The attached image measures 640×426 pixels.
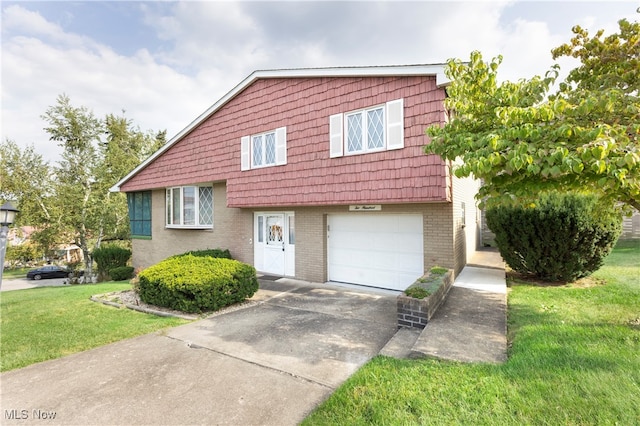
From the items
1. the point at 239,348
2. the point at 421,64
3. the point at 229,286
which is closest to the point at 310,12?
the point at 421,64

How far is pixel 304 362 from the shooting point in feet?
13.6

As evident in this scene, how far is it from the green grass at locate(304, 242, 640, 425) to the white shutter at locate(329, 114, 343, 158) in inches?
223

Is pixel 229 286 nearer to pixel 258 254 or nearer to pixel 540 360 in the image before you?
pixel 258 254

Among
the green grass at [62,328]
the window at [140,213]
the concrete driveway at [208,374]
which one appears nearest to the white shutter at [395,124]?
the concrete driveway at [208,374]

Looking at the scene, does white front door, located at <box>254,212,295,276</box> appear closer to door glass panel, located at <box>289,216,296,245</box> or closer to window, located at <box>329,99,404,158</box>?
door glass panel, located at <box>289,216,296,245</box>

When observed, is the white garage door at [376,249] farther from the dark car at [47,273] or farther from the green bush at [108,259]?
the dark car at [47,273]

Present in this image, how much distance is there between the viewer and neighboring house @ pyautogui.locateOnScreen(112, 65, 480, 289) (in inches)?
287

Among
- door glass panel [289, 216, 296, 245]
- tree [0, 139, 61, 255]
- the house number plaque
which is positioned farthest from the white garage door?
tree [0, 139, 61, 255]

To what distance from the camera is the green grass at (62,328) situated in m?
4.81

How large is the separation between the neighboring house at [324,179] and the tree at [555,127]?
1937 millimetres

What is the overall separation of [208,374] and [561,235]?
8.40m

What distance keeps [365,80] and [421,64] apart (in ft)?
5.01

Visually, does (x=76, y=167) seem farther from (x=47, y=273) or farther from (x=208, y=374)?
(x=208, y=374)

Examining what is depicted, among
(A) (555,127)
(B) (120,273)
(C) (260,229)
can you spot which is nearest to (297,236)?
(C) (260,229)
